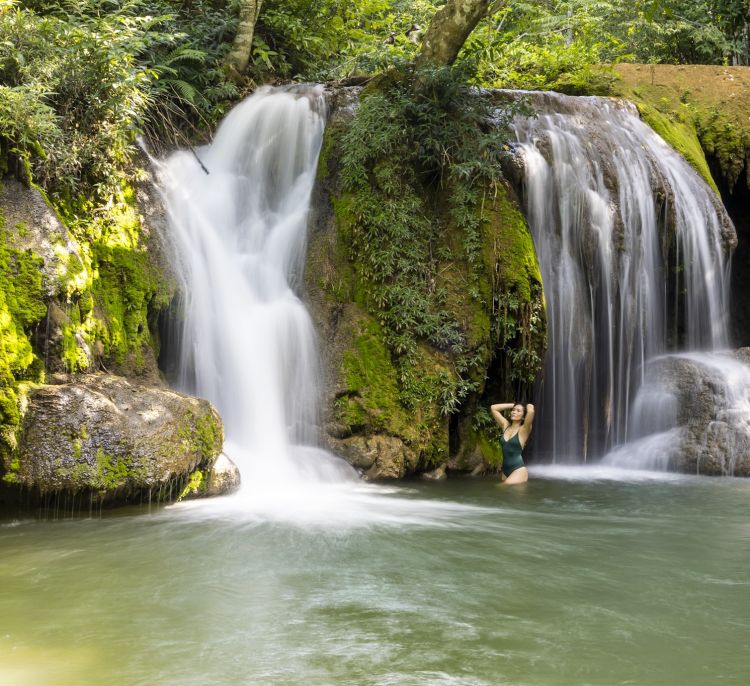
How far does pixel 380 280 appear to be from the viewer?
957cm

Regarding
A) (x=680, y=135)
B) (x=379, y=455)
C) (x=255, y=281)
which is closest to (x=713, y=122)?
(x=680, y=135)

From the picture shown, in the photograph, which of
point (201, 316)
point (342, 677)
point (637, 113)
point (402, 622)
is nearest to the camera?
point (342, 677)

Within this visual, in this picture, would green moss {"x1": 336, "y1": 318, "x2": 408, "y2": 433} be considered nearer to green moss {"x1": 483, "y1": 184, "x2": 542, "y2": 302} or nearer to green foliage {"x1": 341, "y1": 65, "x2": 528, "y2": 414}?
green foliage {"x1": 341, "y1": 65, "x2": 528, "y2": 414}

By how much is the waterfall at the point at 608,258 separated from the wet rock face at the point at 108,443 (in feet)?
16.3

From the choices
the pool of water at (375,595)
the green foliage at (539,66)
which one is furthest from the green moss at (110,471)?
the green foliage at (539,66)

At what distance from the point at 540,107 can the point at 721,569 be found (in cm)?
772

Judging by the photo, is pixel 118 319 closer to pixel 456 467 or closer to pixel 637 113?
pixel 456 467

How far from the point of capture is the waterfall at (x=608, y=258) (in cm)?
1024

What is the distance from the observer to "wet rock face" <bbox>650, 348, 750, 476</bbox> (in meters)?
9.76

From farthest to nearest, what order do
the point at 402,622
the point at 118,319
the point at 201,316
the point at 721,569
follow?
the point at 201,316
the point at 118,319
the point at 721,569
the point at 402,622

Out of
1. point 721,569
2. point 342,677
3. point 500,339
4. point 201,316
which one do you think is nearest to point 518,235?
point 500,339

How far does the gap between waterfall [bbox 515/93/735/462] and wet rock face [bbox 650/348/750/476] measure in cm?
38

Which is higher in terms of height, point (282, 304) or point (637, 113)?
point (637, 113)

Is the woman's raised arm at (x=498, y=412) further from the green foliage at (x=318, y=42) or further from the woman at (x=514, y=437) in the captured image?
the green foliage at (x=318, y=42)
